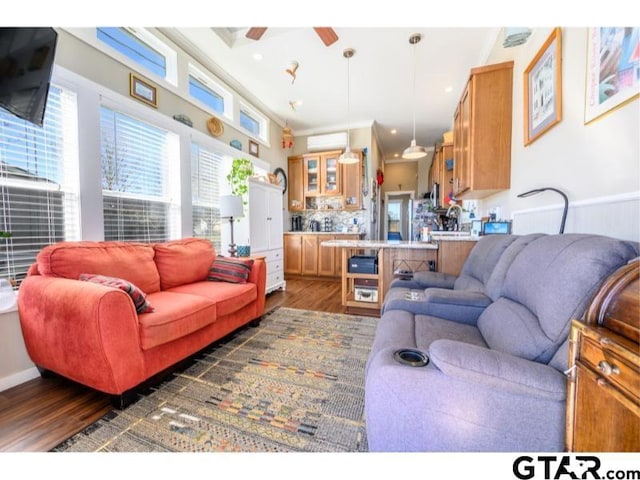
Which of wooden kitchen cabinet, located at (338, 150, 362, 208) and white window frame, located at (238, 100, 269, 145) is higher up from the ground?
white window frame, located at (238, 100, 269, 145)

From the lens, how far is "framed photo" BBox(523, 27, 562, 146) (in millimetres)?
1502

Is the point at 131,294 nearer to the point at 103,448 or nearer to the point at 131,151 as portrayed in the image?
the point at 103,448

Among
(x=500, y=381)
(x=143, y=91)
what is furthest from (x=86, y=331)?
(x=143, y=91)

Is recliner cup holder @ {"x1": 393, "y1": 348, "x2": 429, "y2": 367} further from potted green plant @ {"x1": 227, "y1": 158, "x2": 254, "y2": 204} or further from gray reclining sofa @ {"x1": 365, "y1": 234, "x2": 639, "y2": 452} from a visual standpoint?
potted green plant @ {"x1": 227, "y1": 158, "x2": 254, "y2": 204}

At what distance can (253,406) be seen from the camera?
4.55ft

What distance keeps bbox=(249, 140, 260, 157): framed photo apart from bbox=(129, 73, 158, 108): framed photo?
5.22ft

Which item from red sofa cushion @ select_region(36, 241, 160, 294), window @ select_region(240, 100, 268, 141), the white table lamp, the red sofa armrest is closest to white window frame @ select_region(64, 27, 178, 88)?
window @ select_region(240, 100, 268, 141)

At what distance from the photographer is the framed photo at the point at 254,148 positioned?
4.03 meters

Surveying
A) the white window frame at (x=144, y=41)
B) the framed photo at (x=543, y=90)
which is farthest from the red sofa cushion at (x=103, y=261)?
the framed photo at (x=543, y=90)

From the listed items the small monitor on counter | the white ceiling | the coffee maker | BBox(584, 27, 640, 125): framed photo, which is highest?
the white ceiling

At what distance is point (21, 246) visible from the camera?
1.71 m

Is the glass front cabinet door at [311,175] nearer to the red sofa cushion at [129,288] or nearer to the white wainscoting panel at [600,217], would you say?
the white wainscoting panel at [600,217]

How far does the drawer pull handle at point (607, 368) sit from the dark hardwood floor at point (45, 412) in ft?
6.72

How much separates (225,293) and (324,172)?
3.64 metres
